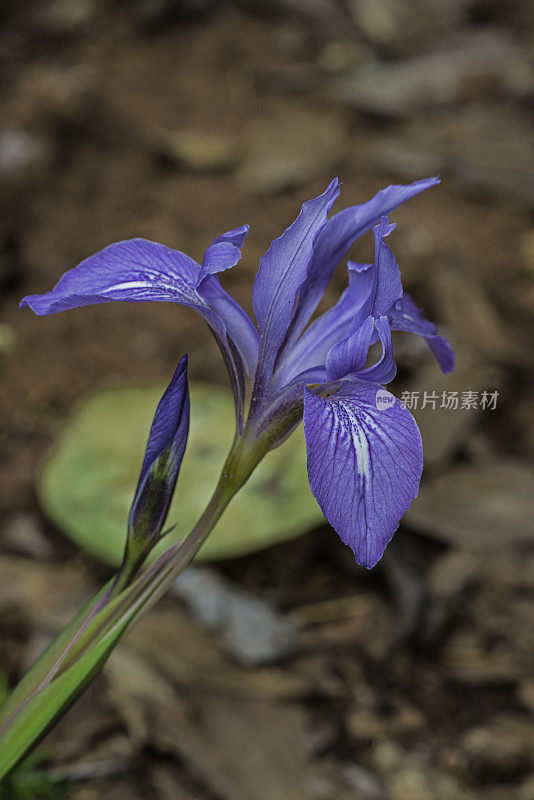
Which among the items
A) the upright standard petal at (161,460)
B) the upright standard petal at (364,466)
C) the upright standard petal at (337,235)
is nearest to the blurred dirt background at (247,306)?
the upright standard petal at (161,460)

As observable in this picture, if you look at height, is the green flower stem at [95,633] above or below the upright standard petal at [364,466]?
below

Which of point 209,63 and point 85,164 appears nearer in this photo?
point 85,164

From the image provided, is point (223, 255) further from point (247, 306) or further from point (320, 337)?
point (247, 306)

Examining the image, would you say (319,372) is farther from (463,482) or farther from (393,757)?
(463,482)

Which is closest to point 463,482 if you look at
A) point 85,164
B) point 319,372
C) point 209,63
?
point 319,372

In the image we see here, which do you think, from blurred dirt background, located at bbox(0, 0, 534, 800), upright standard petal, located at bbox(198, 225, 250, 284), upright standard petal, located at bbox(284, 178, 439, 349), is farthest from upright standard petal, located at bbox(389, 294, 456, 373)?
blurred dirt background, located at bbox(0, 0, 534, 800)

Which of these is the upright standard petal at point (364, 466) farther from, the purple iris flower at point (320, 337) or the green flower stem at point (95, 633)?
the green flower stem at point (95, 633)
